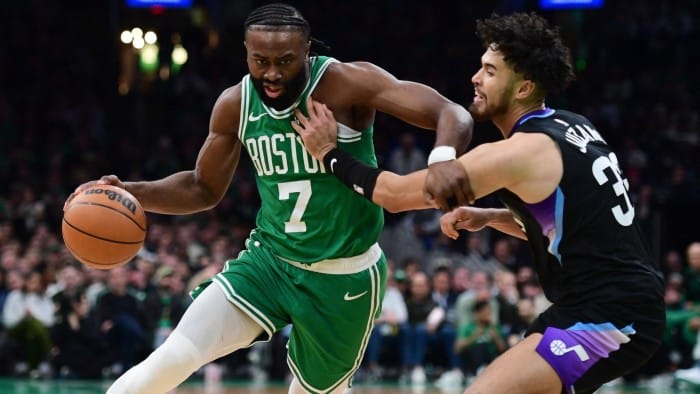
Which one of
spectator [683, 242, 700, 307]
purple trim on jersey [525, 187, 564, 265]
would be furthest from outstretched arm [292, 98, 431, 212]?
spectator [683, 242, 700, 307]

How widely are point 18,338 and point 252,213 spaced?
4331mm

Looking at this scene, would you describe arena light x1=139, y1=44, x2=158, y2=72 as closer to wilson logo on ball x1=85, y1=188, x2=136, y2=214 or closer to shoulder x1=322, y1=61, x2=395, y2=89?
wilson logo on ball x1=85, y1=188, x2=136, y2=214

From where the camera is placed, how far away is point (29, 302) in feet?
45.2

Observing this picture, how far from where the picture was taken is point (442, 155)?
476 cm

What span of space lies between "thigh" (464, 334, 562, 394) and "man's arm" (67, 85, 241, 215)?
6.76ft

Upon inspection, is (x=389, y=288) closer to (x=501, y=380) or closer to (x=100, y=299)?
(x=100, y=299)

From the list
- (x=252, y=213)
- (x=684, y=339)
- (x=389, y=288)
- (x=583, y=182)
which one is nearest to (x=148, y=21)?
(x=252, y=213)

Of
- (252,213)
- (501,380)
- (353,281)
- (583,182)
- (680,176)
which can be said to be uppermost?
(583,182)

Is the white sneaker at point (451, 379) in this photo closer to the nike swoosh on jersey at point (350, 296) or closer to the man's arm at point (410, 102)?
the nike swoosh on jersey at point (350, 296)

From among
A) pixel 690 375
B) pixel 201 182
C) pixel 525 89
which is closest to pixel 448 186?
pixel 525 89

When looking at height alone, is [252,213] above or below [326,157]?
below

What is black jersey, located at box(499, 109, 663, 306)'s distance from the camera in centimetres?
439

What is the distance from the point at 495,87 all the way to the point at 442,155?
0.34 metres

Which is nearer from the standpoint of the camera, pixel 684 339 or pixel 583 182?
pixel 583 182
